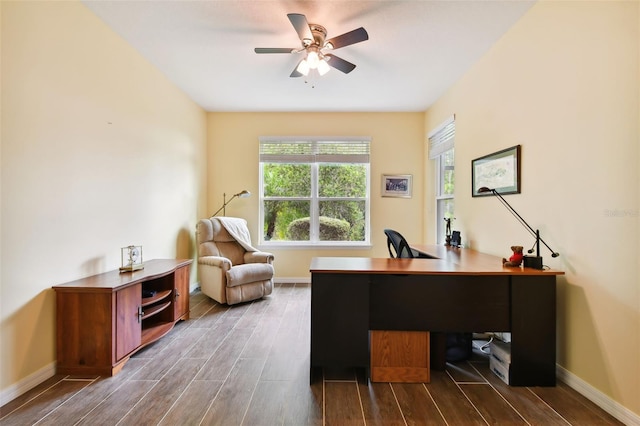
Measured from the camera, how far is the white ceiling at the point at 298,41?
2.18 m

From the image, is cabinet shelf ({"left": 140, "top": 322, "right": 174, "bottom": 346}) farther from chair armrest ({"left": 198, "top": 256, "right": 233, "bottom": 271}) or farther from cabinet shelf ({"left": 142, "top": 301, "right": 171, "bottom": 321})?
chair armrest ({"left": 198, "top": 256, "right": 233, "bottom": 271})

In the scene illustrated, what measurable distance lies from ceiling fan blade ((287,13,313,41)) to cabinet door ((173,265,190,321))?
2.39m

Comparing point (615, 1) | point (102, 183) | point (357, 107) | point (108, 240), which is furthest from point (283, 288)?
point (615, 1)

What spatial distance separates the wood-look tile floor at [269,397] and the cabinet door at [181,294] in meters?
0.44

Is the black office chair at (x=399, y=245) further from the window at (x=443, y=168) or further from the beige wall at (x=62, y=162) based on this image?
the beige wall at (x=62, y=162)

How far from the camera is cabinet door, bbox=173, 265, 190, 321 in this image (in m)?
2.74

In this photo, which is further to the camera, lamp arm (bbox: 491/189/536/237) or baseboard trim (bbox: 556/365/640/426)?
lamp arm (bbox: 491/189/536/237)

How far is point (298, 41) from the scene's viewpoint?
102 inches

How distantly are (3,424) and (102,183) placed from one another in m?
1.63

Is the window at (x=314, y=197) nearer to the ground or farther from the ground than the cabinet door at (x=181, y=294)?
farther from the ground

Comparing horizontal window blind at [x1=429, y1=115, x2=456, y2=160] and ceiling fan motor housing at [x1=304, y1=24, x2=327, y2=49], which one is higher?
ceiling fan motor housing at [x1=304, y1=24, x2=327, y2=49]

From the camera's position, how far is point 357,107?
4.25 m

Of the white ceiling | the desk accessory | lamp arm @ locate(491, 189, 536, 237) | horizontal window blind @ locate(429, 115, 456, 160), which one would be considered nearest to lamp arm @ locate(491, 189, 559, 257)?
lamp arm @ locate(491, 189, 536, 237)

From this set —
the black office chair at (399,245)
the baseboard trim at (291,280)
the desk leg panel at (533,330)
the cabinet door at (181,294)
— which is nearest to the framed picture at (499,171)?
the desk leg panel at (533,330)
